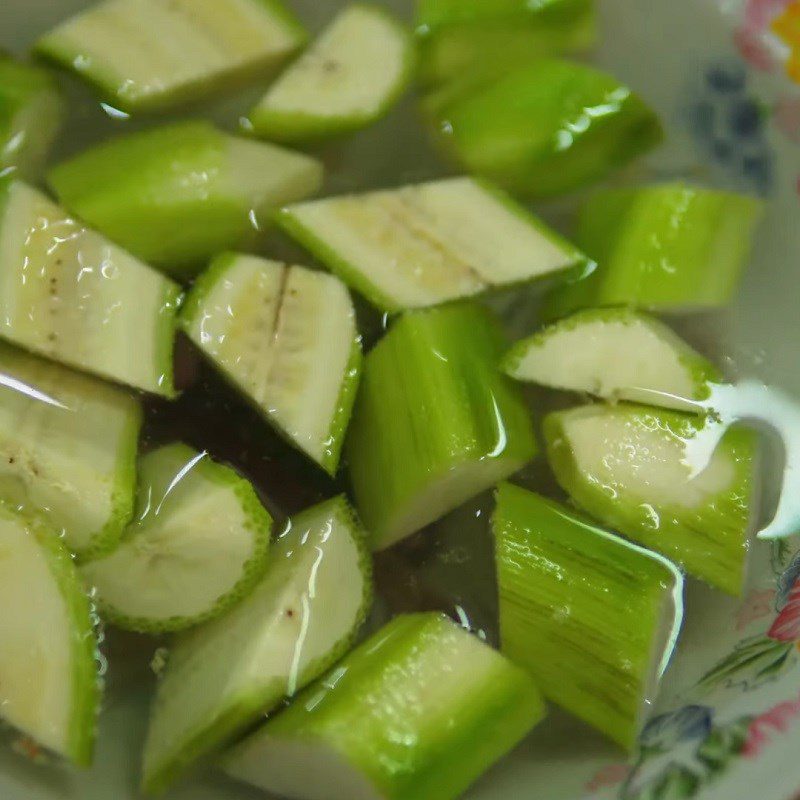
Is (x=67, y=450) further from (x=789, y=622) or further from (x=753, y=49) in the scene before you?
(x=753, y=49)

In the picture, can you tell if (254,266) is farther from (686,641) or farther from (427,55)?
(686,641)

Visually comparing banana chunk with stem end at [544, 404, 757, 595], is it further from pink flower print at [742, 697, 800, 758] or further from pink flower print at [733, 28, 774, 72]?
pink flower print at [733, 28, 774, 72]

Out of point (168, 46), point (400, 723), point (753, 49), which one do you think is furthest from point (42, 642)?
point (753, 49)

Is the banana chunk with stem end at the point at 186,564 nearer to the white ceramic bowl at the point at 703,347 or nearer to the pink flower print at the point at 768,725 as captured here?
the white ceramic bowl at the point at 703,347

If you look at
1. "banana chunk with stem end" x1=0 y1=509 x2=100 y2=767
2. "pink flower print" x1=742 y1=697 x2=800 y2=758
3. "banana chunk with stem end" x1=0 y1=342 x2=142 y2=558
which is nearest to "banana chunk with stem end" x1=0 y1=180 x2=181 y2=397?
"banana chunk with stem end" x1=0 y1=342 x2=142 y2=558

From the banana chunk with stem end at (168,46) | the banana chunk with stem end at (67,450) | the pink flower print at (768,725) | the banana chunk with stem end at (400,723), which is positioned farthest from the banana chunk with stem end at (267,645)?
the banana chunk with stem end at (168,46)
